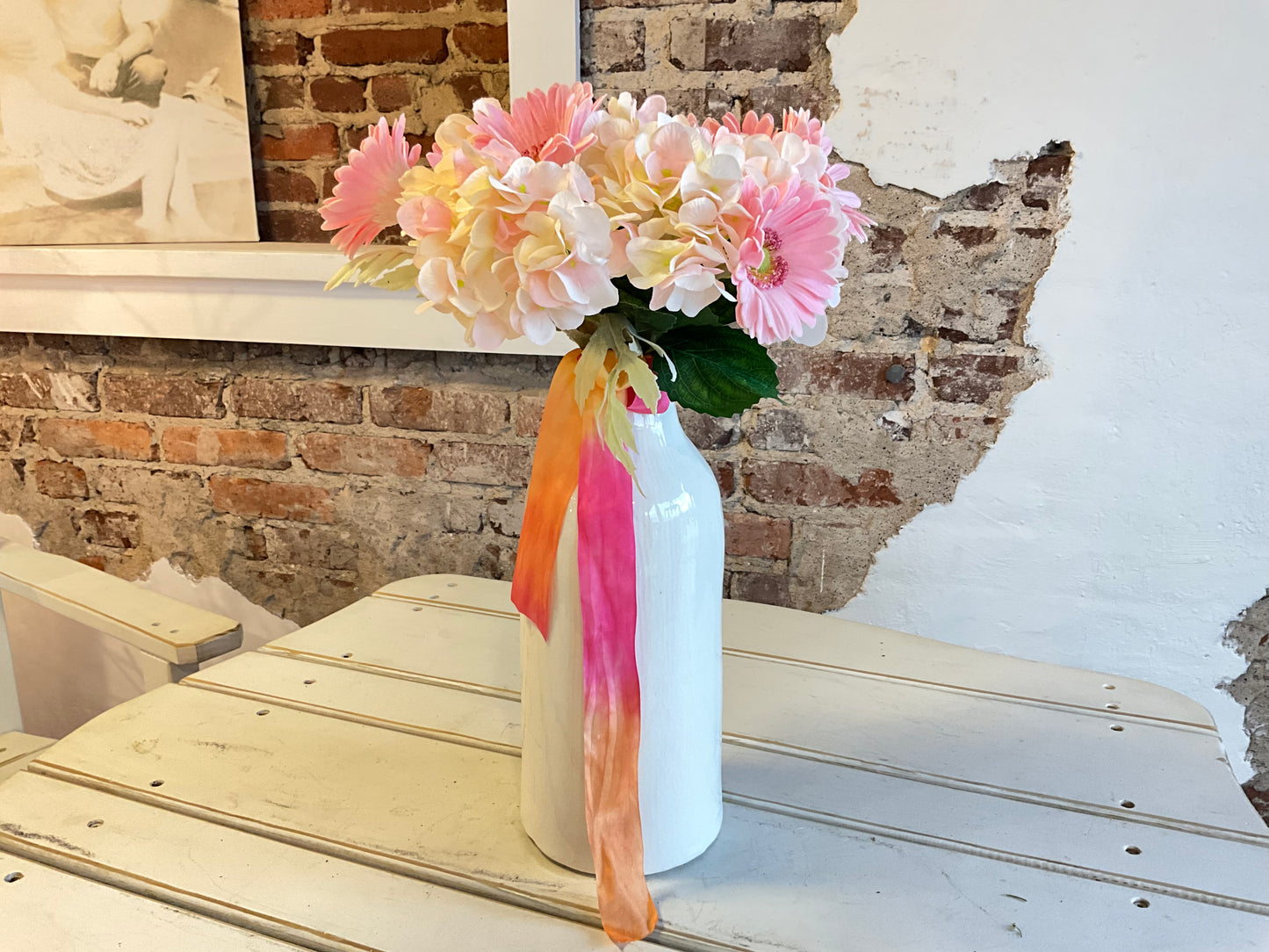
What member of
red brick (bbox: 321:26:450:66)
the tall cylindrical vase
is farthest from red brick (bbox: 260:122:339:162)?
the tall cylindrical vase

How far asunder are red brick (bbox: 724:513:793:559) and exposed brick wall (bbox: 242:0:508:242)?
747mm

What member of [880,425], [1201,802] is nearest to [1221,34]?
[880,425]

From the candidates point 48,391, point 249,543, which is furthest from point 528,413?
point 48,391

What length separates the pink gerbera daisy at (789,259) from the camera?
0.57 metres

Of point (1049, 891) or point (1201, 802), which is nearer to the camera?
point (1049, 891)

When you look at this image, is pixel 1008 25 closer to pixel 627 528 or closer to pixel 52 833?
pixel 627 528

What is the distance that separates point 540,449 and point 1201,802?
611mm

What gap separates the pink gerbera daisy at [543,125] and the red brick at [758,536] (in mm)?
897

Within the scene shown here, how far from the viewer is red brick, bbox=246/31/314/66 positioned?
158cm

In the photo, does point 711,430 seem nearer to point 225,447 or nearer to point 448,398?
point 448,398

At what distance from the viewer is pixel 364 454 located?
1.61 m

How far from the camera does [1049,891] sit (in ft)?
2.27

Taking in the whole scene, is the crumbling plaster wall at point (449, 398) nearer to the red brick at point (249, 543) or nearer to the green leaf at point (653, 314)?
the red brick at point (249, 543)

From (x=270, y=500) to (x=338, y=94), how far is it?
69 centimetres
